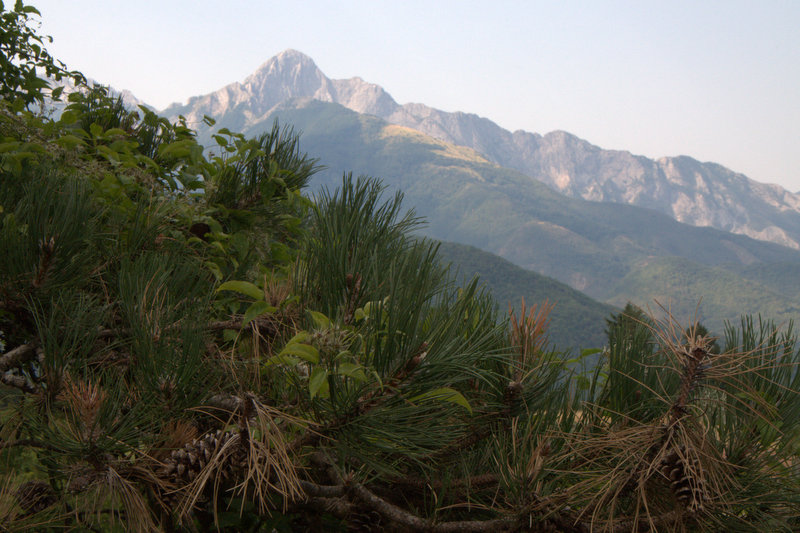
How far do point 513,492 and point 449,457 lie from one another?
11.3 inches

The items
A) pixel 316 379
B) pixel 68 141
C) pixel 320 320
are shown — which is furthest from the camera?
pixel 68 141

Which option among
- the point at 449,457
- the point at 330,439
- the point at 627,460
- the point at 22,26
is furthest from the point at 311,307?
the point at 22,26

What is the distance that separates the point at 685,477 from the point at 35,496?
1.56 meters

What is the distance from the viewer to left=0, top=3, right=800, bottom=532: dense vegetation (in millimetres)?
1200

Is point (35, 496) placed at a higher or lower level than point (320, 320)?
lower

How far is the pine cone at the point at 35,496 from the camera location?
1.33 meters

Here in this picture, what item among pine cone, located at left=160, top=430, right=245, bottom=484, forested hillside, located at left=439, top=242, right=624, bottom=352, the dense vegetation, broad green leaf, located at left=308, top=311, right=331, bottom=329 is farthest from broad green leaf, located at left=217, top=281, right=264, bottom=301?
forested hillside, located at left=439, top=242, right=624, bottom=352

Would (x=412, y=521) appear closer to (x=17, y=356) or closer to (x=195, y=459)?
(x=195, y=459)

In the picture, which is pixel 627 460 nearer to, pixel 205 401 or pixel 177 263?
pixel 205 401

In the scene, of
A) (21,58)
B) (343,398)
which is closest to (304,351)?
(343,398)

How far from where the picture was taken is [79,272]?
1.61 meters

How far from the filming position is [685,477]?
3.99 feet

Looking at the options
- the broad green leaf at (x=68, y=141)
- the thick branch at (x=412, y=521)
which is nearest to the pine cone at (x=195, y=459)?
the thick branch at (x=412, y=521)

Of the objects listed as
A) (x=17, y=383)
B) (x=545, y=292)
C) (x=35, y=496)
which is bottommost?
(x=545, y=292)
